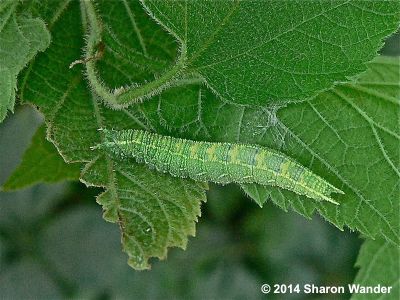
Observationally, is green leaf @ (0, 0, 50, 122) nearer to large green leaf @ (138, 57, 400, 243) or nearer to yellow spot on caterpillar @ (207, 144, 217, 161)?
large green leaf @ (138, 57, 400, 243)

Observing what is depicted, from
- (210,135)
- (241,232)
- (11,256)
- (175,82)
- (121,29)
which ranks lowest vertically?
(241,232)

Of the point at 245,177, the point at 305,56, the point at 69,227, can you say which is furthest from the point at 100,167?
the point at 69,227

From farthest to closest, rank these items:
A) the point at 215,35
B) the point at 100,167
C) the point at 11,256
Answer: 1. the point at 11,256
2. the point at 100,167
3. the point at 215,35

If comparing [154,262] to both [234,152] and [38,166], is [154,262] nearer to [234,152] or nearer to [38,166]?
[38,166]

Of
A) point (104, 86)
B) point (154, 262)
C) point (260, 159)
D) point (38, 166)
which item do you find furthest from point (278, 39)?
point (154, 262)

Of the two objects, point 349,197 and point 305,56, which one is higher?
point 305,56

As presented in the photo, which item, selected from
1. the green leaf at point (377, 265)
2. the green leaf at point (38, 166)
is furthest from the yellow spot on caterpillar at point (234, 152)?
the green leaf at point (377, 265)

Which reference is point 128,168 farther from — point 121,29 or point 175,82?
point 121,29
